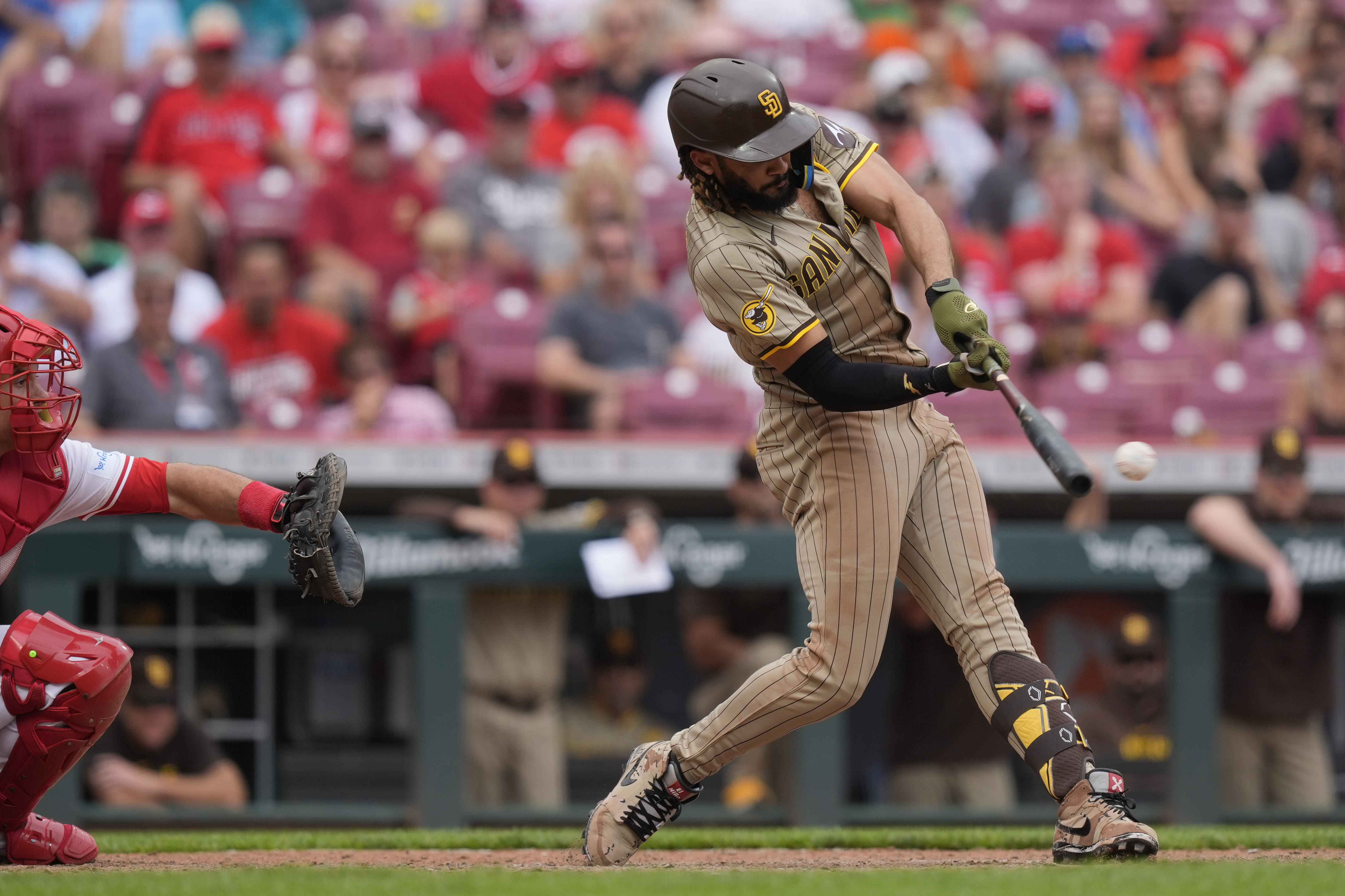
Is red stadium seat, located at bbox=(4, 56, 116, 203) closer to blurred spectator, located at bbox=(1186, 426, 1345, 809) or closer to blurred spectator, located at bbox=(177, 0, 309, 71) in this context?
blurred spectator, located at bbox=(177, 0, 309, 71)

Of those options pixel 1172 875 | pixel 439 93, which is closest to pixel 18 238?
pixel 439 93

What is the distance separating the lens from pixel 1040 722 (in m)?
3.71

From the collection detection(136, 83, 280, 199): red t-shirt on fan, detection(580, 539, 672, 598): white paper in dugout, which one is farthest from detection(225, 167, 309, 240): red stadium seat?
detection(580, 539, 672, 598): white paper in dugout

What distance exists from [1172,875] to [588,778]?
3164 millimetres

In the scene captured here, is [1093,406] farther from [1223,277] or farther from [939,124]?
[939,124]

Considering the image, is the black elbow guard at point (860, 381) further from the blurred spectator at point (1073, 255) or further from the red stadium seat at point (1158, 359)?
the blurred spectator at point (1073, 255)

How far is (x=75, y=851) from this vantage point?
407 centimetres

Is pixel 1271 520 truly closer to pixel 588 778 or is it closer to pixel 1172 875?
pixel 588 778

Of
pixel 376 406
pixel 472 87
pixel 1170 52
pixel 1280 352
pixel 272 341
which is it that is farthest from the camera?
pixel 1170 52

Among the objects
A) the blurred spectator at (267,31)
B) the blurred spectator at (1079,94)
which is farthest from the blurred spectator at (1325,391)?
the blurred spectator at (267,31)

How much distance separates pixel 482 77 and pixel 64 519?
5860 millimetres

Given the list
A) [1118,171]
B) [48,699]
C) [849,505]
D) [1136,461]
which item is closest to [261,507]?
[48,699]

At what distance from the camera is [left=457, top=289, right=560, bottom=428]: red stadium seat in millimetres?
7188

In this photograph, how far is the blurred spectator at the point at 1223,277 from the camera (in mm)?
8258
